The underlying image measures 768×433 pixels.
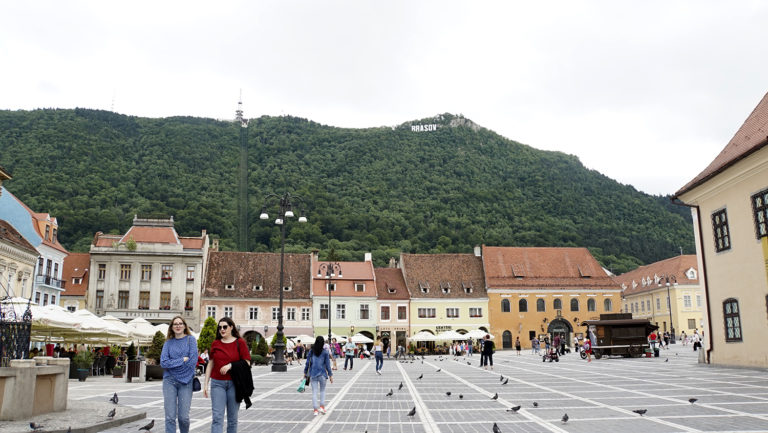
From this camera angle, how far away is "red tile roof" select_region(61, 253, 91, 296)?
55781 millimetres

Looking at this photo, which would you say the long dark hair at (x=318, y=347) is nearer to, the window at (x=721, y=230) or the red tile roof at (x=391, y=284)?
the window at (x=721, y=230)

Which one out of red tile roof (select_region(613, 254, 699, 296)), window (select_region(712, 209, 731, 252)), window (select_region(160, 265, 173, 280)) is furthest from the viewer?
red tile roof (select_region(613, 254, 699, 296))

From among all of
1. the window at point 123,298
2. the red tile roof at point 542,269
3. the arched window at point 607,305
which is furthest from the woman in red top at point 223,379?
the arched window at point 607,305

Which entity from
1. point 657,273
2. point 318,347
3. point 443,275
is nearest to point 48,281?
point 443,275

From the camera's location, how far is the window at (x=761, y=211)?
22094mm

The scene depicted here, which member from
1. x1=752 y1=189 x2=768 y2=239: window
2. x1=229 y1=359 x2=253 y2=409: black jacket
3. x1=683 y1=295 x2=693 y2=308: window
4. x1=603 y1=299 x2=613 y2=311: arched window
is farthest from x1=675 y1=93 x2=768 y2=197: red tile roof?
x1=683 y1=295 x2=693 y2=308: window

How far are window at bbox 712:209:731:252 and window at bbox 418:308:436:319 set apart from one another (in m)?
40.0

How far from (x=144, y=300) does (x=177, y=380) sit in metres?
51.5

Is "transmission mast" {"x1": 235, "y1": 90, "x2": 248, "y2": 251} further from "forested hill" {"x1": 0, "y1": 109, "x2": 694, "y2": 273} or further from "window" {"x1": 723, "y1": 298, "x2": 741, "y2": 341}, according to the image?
"window" {"x1": 723, "y1": 298, "x2": 741, "y2": 341}

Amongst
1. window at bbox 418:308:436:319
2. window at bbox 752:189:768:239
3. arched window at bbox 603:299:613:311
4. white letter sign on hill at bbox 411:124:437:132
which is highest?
white letter sign on hill at bbox 411:124:437:132

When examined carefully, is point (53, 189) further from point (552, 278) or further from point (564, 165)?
point (564, 165)

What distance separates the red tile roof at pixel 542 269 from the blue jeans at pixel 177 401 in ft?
191

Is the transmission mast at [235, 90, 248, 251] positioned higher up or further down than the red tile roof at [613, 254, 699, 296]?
higher up

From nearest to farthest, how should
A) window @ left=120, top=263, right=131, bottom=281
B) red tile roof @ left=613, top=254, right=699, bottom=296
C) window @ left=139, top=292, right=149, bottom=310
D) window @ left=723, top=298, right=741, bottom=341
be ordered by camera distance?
window @ left=723, top=298, right=741, bottom=341 → window @ left=139, top=292, right=149, bottom=310 → window @ left=120, top=263, right=131, bottom=281 → red tile roof @ left=613, top=254, right=699, bottom=296
